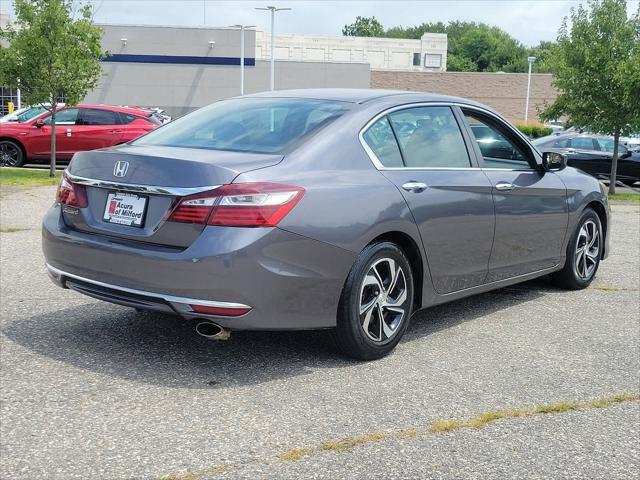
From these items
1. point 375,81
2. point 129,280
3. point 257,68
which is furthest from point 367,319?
point 375,81

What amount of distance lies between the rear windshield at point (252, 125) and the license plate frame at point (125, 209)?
605 millimetres

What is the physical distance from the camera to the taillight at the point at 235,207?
416 centimetres

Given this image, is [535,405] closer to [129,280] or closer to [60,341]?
[129,280]

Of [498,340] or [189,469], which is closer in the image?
[189,469]

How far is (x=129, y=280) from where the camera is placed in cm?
436

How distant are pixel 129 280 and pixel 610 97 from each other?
17.5m

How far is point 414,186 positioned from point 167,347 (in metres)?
1.79

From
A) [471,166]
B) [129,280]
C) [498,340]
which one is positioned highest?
[471,166]

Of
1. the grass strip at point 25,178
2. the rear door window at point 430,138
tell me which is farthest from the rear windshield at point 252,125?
the grass strip at point 25,178

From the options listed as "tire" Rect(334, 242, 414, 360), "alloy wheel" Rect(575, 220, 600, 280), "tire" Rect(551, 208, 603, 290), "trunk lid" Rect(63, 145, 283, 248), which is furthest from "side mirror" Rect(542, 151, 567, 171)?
"trunk lid" Rect(63, 145, 283, 248)

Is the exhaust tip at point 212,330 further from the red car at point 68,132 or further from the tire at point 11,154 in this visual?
the tire at point 11,154

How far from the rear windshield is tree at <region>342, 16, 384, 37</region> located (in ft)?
514

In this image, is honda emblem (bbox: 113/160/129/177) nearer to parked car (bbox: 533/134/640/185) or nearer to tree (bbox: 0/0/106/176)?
tree (bbox: 0/0/106/176)

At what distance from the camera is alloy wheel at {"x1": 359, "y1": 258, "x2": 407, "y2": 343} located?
15.5 ft
